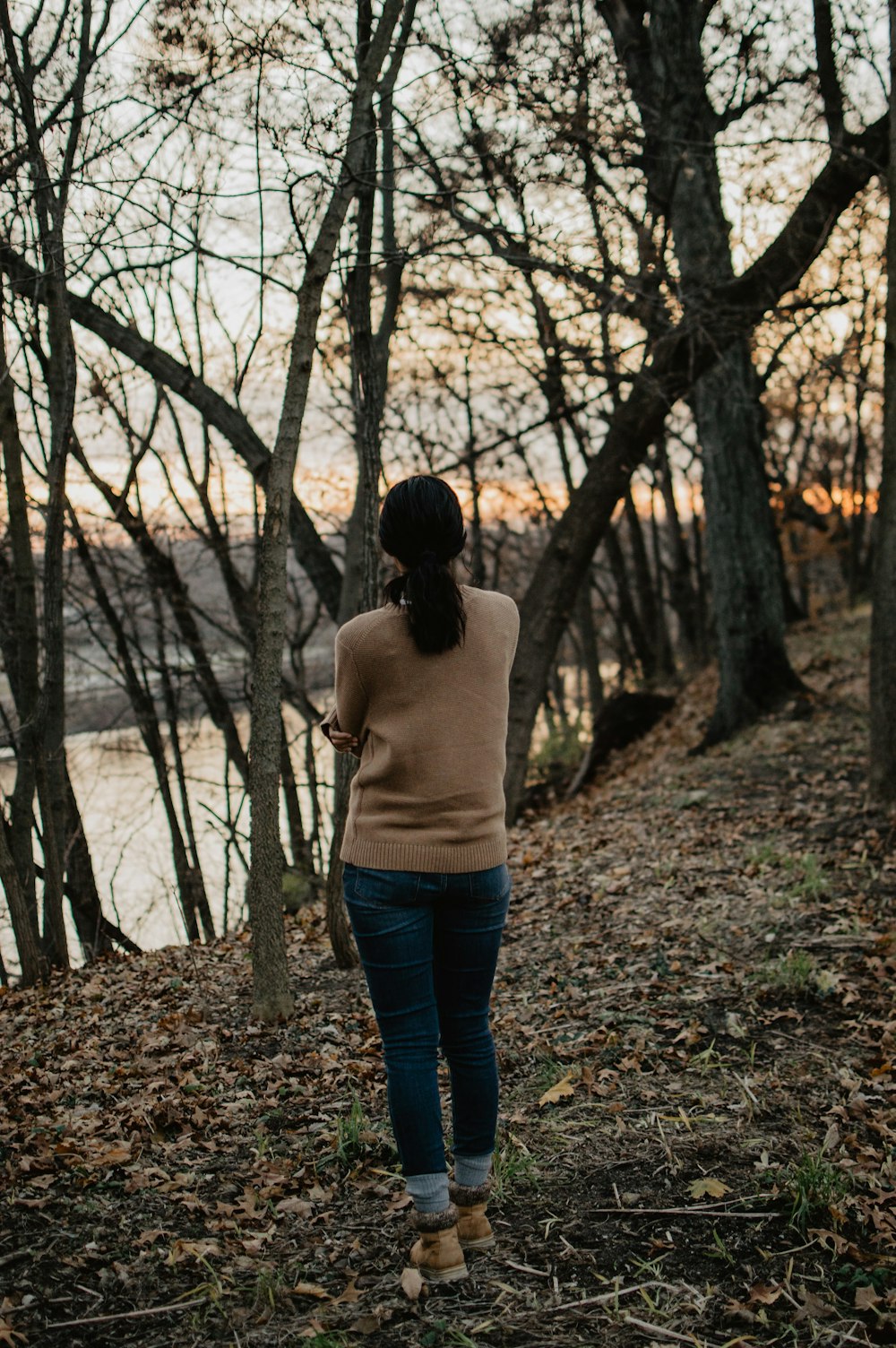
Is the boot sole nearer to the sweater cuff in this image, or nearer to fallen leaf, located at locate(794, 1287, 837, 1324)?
fallen leaf, located at locate(794, 1287, 837, 1324)

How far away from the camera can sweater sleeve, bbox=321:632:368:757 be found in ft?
8.66

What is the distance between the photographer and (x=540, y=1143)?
12.0 ft

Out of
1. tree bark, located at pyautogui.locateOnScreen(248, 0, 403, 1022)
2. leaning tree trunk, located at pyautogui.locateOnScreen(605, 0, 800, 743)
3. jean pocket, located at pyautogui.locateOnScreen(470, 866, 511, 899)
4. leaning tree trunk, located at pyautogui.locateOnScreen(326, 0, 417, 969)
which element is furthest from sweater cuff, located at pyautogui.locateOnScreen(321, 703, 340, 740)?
leaning tree trunk, located at pyautogui.locateOnScreen(605, 0, 800, 743)

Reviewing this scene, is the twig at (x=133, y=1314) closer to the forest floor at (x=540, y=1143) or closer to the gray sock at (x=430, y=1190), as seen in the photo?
the forest floor at (x=540, y=1143)

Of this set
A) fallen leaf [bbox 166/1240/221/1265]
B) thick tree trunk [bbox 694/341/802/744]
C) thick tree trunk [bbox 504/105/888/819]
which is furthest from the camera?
thick tree trunk [bbox 694/341/802/744]

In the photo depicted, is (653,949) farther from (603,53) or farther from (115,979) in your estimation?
(603,53)

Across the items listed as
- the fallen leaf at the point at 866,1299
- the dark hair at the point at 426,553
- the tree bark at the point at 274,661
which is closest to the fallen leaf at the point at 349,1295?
the fallen leaf at the point at 866,1299

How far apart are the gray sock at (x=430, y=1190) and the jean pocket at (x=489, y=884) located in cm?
73

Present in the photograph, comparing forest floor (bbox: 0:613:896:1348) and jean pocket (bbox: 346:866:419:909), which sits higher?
jean pocket (bbox: 346:866:419:909)

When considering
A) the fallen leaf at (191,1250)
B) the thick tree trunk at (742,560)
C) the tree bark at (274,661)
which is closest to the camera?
the fallen leaf at (191,1250)

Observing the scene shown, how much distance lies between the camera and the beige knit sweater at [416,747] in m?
2.61

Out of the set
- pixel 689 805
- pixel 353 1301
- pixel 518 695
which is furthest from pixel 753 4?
pixel 353 1301

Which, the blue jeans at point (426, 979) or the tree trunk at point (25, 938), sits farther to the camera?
the tree trunk at point (25, 938)

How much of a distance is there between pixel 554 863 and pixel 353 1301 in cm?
589
